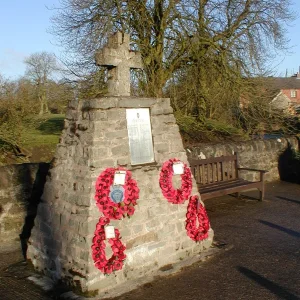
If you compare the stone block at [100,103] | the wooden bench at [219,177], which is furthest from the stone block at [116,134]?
the wooden bench at [219,177]

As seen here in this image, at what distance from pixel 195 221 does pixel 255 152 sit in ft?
21.6

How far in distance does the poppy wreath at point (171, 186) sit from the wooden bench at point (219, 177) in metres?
2.56

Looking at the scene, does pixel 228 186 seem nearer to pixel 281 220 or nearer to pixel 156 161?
pixel 281 220

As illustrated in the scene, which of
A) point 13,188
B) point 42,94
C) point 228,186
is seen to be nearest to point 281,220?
point 228,186

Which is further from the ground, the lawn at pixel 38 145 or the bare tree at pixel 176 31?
the bare tree at pixel 176 31

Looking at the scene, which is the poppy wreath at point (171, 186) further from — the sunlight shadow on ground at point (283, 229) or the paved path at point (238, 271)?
the sunlight shadow on ground at point (283, 229)

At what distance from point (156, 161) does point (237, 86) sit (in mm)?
9040

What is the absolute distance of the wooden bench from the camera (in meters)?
8.78

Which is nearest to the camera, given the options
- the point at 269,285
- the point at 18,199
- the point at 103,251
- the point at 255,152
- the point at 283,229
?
the point at 103,251

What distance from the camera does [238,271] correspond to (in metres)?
5.29

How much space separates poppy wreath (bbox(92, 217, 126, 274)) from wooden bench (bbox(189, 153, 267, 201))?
12.6 ft

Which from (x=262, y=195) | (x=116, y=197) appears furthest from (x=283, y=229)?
(x=116, y=197)

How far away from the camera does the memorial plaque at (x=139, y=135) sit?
5.25m

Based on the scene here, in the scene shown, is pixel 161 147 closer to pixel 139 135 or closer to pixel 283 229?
pixel 139 135
